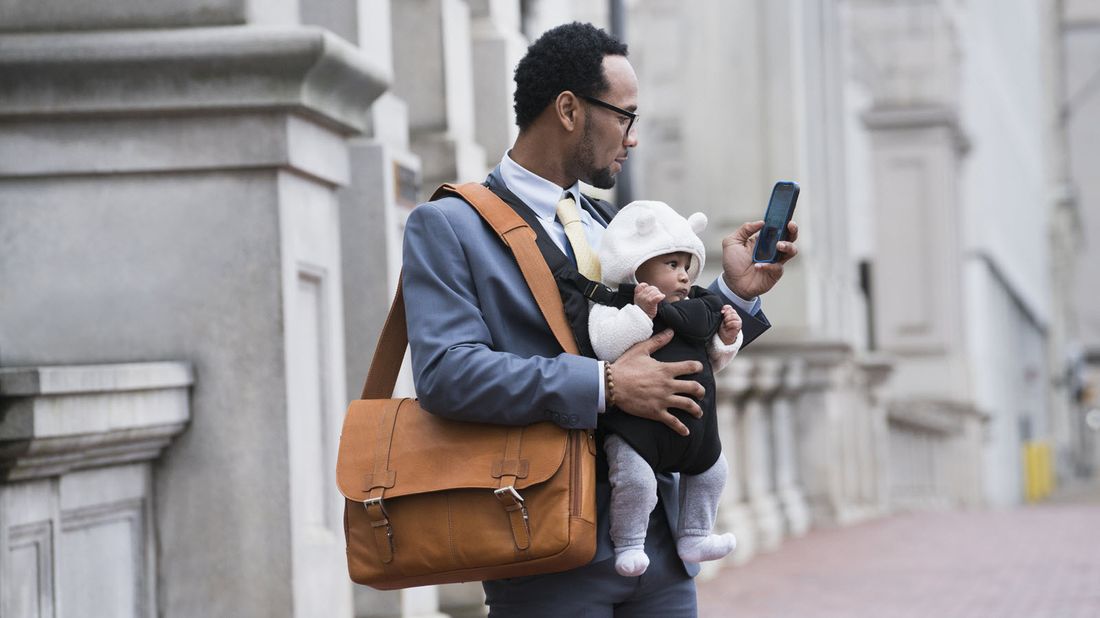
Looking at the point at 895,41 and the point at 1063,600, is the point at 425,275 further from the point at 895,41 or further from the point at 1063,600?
the point at 895,41

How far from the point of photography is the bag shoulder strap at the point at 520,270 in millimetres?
3469

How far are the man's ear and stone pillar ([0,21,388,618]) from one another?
2255mm

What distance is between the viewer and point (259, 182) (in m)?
5.73

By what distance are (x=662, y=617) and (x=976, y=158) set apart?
30.5m

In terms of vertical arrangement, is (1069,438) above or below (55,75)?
below

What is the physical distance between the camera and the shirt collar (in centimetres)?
363

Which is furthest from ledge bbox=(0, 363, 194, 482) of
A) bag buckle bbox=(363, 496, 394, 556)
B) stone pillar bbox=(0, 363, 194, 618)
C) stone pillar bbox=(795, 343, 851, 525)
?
stone pillar bbox=(795, 343, 851, 525)

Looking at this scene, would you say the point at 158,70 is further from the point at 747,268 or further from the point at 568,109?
the point at 747,268

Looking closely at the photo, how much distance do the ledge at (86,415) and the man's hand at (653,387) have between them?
1.72 meters

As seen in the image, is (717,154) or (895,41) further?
(895,41)

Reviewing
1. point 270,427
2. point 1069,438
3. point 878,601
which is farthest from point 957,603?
point 1069,438

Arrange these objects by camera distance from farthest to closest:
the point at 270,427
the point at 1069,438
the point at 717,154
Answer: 1. the point at 1069,438
2. the point at 717,154
3. the point at 270,427

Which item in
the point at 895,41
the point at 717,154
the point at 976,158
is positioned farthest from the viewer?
the point at 976,158

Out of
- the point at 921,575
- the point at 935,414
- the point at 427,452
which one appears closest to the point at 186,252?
the point at 427,452
